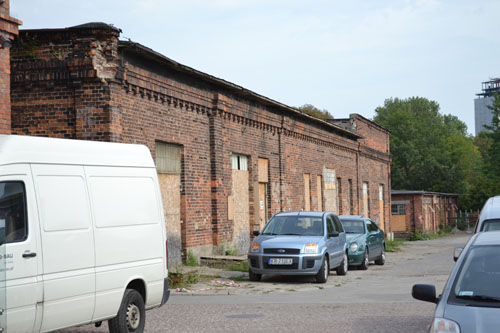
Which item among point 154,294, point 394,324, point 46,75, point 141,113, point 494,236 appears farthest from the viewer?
point 141,113

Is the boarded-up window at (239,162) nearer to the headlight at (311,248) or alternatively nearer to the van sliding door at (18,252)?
the headlight at (311,248)

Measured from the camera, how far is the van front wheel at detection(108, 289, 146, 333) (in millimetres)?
8953

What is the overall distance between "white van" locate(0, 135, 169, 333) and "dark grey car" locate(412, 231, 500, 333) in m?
3.99

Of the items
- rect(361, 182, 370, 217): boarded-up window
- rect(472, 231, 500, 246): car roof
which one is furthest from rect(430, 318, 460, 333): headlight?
rect(361, 182, 370, 217): boarded-up window

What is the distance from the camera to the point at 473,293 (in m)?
5.96

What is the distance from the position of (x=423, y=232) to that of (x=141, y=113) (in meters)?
40.3

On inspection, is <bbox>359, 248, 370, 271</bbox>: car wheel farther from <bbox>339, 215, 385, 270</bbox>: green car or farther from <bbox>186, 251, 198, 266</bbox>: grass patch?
<bbox>186, 251, 198, 266</bbox>: grass patch

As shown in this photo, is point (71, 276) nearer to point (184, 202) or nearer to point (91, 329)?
point (91, 329)

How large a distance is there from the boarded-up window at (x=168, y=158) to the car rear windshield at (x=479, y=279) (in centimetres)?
1274

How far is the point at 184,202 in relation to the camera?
1973cm

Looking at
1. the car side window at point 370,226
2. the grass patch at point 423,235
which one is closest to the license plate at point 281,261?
the car side window at point 370,226

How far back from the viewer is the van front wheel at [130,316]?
29.4 ft

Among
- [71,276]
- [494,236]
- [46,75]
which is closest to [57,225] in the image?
[71,276]

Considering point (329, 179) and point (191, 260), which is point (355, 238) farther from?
point (329, 179)
